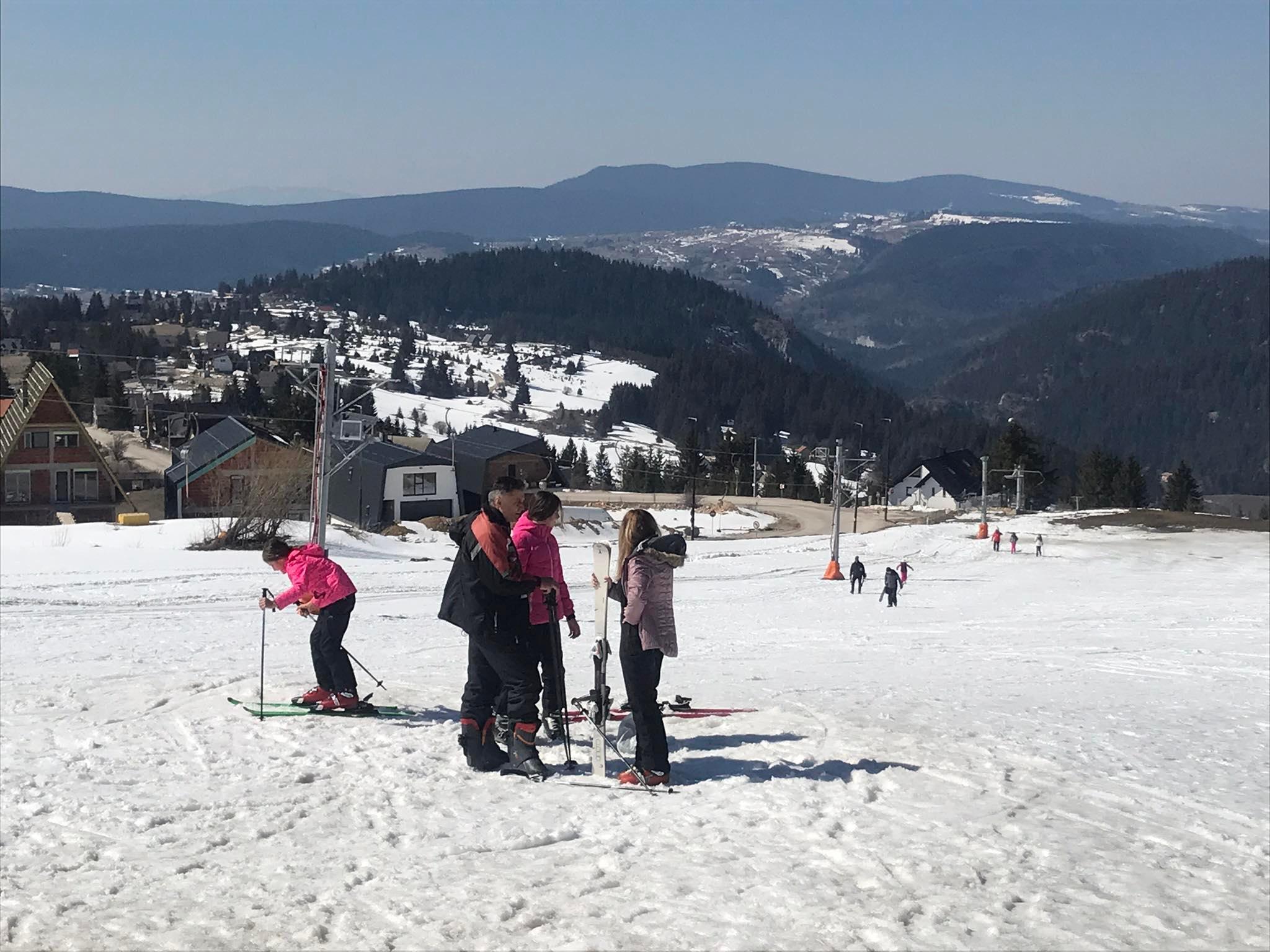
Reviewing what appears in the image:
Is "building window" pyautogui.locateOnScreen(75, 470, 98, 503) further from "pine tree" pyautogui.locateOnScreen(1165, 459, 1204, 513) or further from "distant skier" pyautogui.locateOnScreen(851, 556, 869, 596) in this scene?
"pine tree" pyautogui.locateOnScreen(1165, 459, 1204, 513)

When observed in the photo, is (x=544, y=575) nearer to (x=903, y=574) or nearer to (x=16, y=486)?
(x=903, y=574)

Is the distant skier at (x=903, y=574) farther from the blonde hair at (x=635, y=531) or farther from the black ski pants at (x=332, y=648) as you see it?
the blonde hair at (x=635, y=531)

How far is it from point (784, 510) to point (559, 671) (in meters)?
74.3

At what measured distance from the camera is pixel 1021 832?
7.54m

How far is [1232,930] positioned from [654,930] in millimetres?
A: 3014

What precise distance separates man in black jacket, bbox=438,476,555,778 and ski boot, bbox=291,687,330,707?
1992mm

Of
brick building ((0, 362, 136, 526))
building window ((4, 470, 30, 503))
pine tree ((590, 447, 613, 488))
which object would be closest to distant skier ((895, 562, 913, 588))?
brick building ((0, 362, 136, 526))

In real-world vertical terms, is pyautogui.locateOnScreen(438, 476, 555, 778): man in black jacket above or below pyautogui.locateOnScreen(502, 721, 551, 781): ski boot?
above

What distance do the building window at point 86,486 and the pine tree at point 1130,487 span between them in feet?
275

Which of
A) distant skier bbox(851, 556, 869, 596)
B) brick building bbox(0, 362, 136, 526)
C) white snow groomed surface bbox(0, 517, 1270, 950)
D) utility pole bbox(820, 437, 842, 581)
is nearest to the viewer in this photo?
white snow groomed surface bbox(0, 517, 1270, 950)

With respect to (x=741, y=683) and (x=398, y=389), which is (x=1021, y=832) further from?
(x=398, y=389)

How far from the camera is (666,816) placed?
7.46 metres

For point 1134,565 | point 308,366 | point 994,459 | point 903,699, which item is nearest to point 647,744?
point 903,699

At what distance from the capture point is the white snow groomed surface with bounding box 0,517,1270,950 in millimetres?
5938
